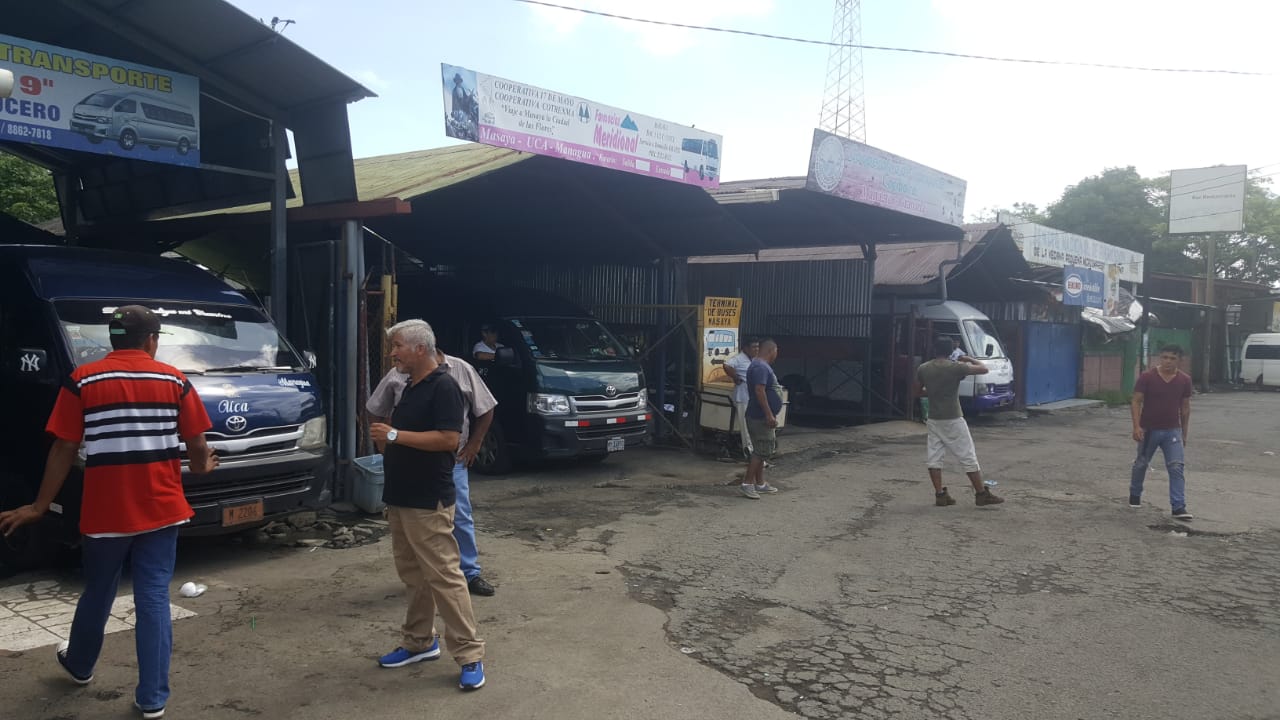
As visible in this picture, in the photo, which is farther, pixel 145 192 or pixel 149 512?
pixel 145 192

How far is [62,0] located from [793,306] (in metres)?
13.7

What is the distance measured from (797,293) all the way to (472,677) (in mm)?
15100

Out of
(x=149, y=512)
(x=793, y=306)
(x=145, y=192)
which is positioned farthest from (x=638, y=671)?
(x=793, y=306)

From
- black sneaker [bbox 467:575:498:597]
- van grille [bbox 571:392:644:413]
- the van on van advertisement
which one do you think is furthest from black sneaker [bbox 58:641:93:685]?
van grille [bbox 571:392:644:413]

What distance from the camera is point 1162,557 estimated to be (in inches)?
285

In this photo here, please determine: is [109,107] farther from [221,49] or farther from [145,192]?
[145,192]

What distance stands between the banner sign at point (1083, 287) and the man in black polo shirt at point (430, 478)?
66.1ft

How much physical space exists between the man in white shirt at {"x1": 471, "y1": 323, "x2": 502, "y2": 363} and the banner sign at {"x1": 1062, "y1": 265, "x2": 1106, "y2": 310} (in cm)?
1547

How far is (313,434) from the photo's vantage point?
692 cm

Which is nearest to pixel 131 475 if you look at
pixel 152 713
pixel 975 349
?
pixel 152 713

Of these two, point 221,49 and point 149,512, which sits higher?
point 221,49

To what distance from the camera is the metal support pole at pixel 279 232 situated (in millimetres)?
8703

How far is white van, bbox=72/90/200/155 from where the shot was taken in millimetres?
7727

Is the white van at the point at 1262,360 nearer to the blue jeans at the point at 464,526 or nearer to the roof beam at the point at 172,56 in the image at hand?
the roof beam at the point at 172,56
